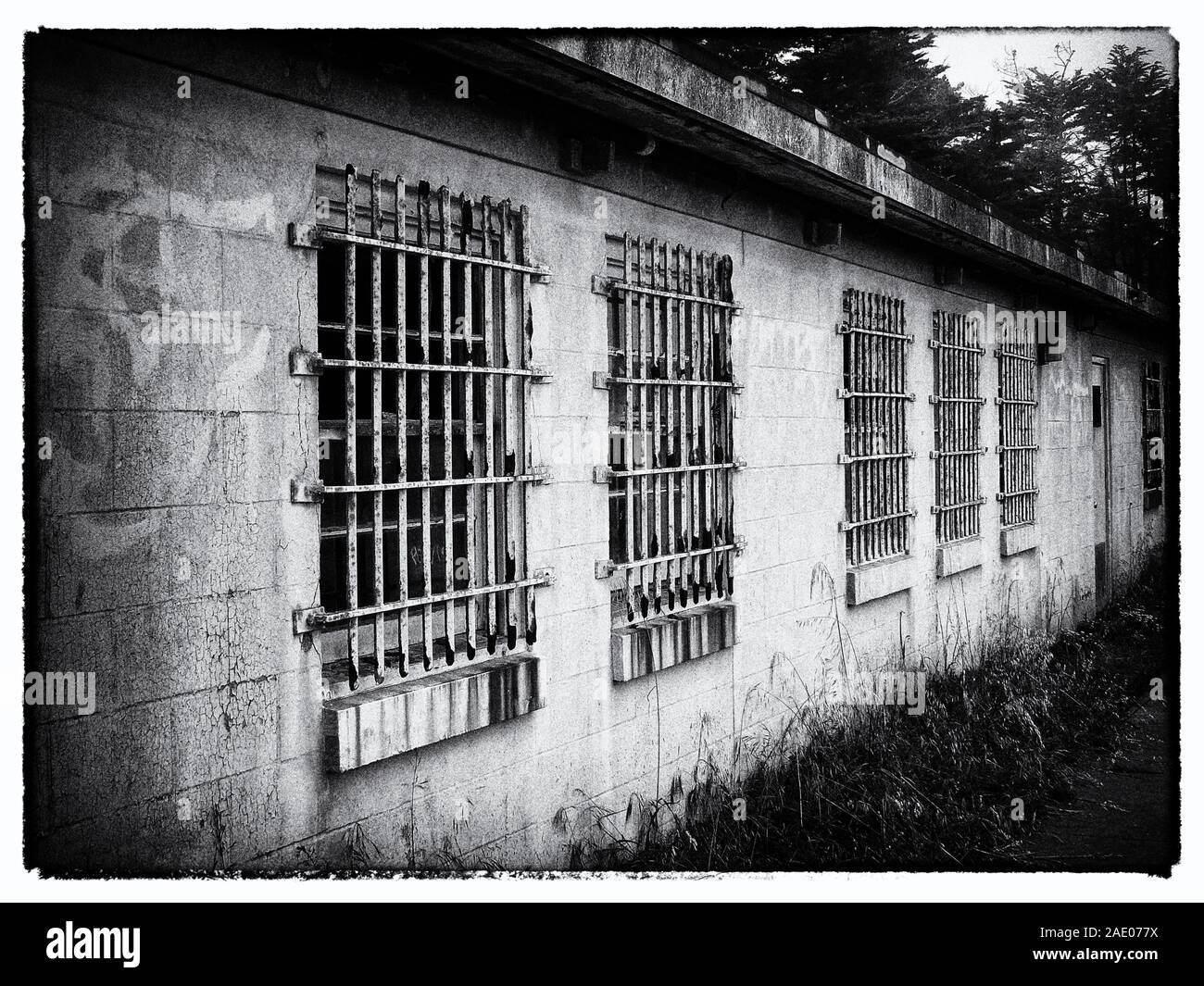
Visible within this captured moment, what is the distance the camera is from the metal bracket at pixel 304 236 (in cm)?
354

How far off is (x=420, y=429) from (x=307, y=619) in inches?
36.5

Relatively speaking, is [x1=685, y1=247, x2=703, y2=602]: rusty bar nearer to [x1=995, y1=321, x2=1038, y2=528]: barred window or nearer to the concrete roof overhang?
the concrete roof overhang

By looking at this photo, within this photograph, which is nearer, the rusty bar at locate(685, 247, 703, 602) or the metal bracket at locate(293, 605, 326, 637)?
the metal bracket at locate(293, 605, 326, 637)

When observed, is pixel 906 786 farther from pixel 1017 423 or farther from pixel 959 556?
pixel 1017 423

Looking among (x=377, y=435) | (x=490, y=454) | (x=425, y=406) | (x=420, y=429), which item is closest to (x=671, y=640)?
(x=490, y=454)

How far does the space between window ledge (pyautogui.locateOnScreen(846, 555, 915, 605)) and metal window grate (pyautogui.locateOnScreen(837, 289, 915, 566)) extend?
10 centimetres

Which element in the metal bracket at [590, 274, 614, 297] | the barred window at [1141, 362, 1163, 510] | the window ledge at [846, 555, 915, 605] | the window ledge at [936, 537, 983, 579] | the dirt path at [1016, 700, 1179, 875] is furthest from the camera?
the barred window at [1141, 362, 1163, 510]

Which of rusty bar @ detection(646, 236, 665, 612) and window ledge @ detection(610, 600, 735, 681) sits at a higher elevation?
rusty bar @ detection(646, 236, 665, 612)

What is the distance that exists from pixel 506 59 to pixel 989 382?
25.2 ft

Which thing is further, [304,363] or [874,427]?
[874,427]

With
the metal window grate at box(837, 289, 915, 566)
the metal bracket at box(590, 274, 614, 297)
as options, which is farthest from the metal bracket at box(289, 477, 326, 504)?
the metal window grate at box(837, 289, 915, 566)

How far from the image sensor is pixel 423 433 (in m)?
3.99

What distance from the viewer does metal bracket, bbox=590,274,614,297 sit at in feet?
16.3
